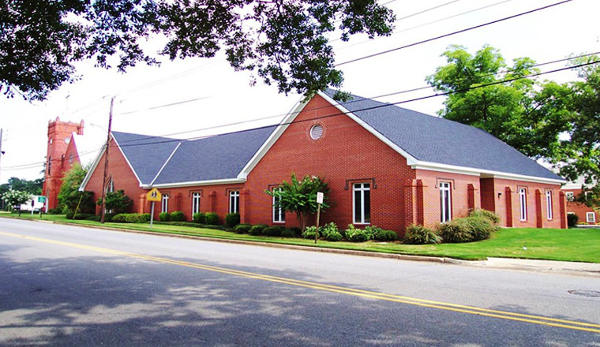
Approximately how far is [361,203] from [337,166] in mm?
2391

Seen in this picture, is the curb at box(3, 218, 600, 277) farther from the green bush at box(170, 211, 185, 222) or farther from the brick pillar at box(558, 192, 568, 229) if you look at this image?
the brick pillar at box(558, 192, 568, 229)

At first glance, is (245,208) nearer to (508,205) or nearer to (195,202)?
(195,202)

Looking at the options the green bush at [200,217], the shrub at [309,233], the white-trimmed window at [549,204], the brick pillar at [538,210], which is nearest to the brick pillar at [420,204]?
the shrub at [309,233]

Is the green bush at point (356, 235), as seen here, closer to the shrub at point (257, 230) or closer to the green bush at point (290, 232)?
the green bush at point (290, 232)

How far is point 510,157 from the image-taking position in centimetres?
3031

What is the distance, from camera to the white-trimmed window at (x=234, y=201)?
1242 inches

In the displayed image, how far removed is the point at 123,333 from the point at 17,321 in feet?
5.97

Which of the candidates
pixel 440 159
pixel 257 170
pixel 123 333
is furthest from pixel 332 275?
pixel 257 170

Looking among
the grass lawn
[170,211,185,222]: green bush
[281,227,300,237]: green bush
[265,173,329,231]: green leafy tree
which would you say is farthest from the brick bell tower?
the grass lawn

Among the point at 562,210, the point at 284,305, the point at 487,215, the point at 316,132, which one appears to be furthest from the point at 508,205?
the point at 284,305

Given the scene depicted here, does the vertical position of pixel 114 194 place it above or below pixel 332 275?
above

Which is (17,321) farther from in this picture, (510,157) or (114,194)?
(114,194)

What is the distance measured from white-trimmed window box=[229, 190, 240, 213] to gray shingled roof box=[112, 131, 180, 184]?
11.0 m

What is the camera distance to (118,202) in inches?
1547
